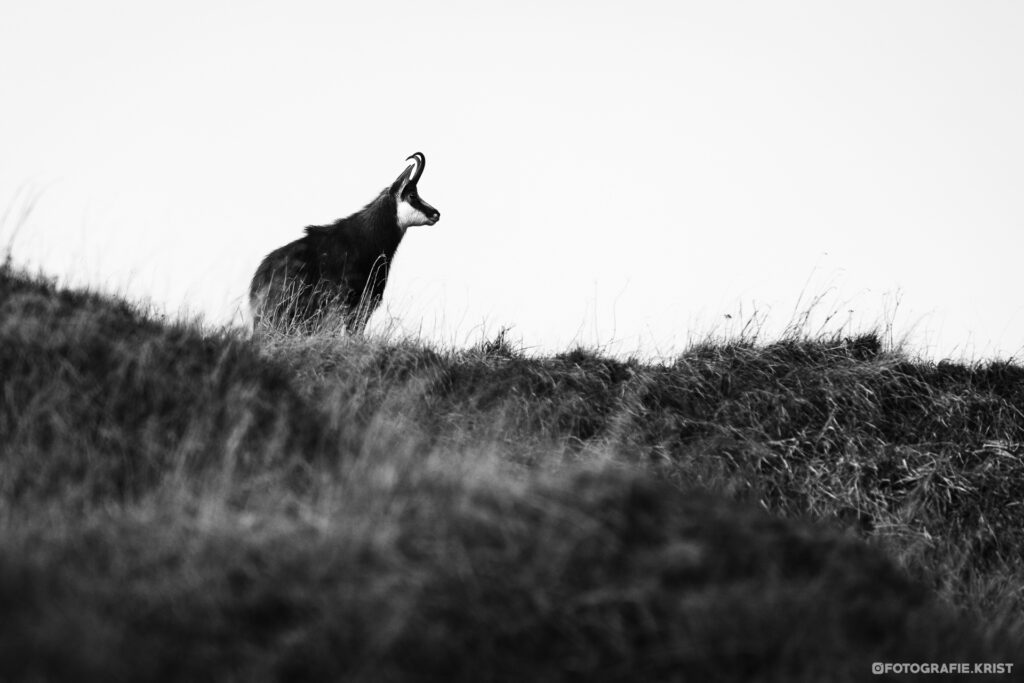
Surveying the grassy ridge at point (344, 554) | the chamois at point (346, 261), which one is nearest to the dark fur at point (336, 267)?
the chamois at point (346, 261)

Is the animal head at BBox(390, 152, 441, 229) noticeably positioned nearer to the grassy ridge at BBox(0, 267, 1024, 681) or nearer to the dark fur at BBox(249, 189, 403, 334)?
the dark fur at BBox(249, 189, 403, 334)

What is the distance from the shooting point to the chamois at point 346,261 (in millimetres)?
A: 11492

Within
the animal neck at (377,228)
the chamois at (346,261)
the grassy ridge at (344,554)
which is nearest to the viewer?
the grassy ridge at (344,554)

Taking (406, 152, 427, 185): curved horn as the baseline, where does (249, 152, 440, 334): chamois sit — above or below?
below

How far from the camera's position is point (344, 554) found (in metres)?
3.66

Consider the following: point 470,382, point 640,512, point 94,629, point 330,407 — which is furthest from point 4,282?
point 640,512

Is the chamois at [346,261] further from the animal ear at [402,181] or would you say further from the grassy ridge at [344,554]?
the grassy ridge at [344,554]

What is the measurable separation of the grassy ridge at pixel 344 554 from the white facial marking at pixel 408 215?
263 inches

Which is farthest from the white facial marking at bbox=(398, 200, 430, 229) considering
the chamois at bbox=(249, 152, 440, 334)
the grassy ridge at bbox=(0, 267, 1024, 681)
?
the grassy ridge at bbox=(0, 267, 1024, 681)

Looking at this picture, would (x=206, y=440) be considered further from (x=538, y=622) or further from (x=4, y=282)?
(x=4, y=282)

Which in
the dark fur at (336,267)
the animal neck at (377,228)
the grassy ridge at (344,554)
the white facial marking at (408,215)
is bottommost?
the grassy ridge at (344,554)

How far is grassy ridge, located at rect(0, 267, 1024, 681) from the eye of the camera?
3371mm

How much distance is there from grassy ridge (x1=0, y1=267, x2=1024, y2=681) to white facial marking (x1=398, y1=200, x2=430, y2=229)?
669 centimetres

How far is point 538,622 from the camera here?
3.58m
